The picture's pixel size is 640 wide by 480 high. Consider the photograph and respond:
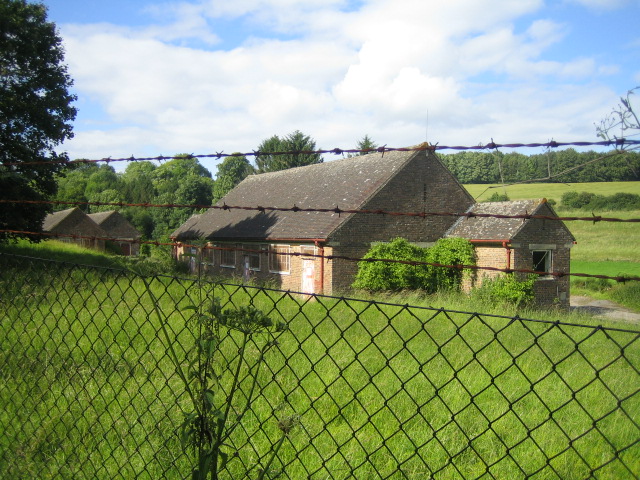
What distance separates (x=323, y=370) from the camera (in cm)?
557

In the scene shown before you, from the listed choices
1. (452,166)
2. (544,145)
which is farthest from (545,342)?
(452,166)

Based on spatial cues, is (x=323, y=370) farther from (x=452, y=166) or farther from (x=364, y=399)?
(x=452, y=166)

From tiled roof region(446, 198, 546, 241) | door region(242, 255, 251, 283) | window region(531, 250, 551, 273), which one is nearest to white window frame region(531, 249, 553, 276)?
window region(531, 250, 551, 273)

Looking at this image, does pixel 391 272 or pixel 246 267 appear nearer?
pixel 391 272

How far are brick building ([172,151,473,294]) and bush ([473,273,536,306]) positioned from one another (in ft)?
12.0

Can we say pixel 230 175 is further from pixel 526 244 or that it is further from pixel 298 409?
pixel 298 409

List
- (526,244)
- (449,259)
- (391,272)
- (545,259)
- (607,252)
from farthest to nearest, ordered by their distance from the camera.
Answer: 1. (607,252)
2. (545,259)
3. (449,259)
4. (526,244)
5. (391,272)

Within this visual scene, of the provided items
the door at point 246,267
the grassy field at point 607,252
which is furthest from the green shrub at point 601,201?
the door at point 246,267

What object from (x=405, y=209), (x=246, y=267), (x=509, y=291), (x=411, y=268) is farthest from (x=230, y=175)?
(x=509, y=291)

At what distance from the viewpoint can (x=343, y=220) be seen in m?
18.5

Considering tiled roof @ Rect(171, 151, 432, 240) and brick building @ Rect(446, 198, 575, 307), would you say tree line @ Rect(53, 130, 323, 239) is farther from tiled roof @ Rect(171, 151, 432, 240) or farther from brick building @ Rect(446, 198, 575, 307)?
brick building @ Rect(446, 198, 575, 307)

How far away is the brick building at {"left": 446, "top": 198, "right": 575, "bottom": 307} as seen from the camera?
18.3 metres

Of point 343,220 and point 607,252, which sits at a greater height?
point 343,220

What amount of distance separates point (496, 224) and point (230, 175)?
1940 inches
